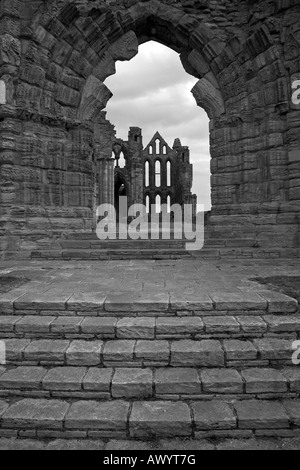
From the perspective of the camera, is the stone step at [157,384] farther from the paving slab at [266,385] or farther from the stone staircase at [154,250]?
the stone staircase at [154,250]

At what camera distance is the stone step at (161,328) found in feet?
12.5

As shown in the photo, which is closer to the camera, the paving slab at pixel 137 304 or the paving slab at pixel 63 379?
the paving slab at pixel 63 379

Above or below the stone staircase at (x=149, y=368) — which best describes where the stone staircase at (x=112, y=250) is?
above

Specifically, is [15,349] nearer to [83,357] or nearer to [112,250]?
[83,357]

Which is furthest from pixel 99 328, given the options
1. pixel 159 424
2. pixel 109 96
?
pixel 109 96

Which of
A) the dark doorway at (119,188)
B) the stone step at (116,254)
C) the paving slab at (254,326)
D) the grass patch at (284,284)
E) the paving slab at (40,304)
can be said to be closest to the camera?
the paving slab at (254,326)

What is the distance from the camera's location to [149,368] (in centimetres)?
352

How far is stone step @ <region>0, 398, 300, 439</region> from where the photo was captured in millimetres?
2883

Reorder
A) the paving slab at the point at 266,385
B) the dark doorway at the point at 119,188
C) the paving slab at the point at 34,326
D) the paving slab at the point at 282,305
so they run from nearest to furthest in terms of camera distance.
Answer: the paving slab at the point at 266,385, the paving slab at the point at 34,326, the paving slab at the point at 282,305, the dark doorway at the point at 119,188

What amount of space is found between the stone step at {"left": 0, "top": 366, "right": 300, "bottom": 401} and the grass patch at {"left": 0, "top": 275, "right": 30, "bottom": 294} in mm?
1811

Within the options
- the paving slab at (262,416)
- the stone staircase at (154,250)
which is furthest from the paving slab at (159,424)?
the stone staircase at (154,250)

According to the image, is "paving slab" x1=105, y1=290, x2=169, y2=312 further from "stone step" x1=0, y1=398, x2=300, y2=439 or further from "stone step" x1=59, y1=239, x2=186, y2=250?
"stone step" x1=59, y1=239, x2=186, y2=250

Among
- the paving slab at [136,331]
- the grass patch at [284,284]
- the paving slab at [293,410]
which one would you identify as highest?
the grass patch at [284,284]
